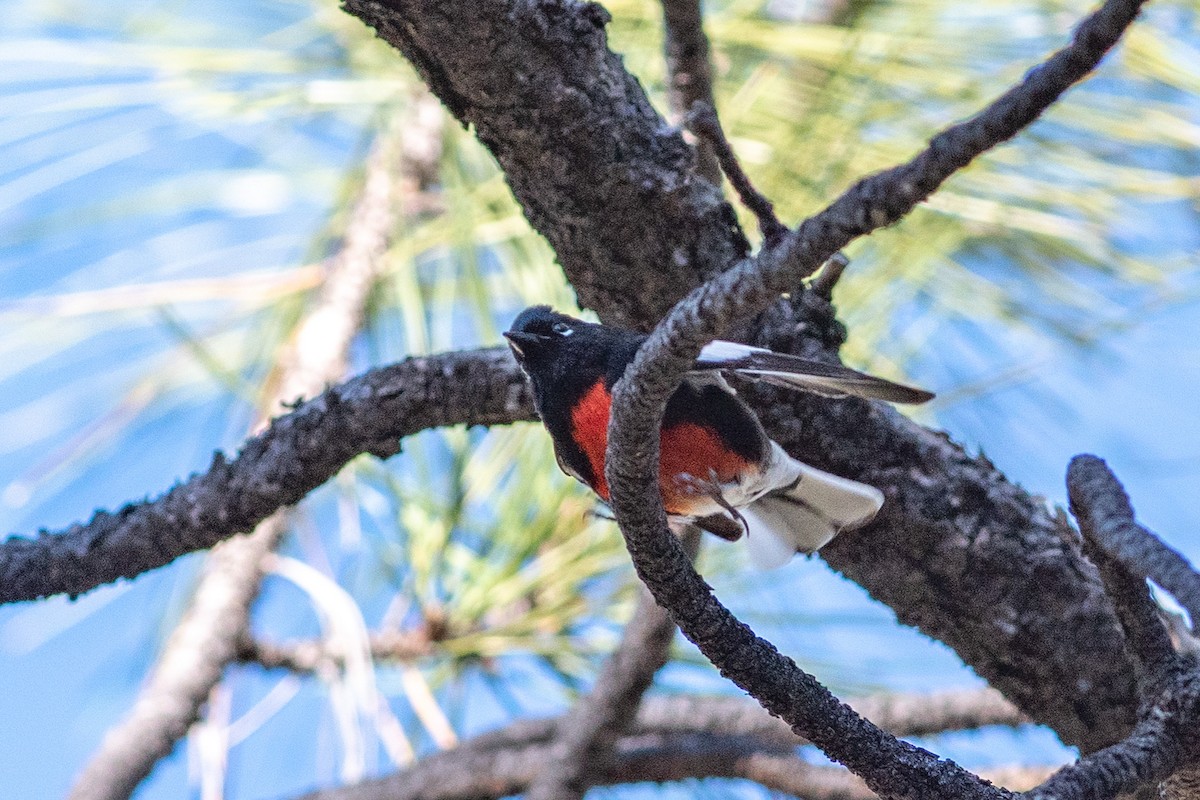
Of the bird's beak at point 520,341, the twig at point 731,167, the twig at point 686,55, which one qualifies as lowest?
the bird's beak at point 520,341

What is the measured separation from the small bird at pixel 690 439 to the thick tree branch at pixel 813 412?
0.03m

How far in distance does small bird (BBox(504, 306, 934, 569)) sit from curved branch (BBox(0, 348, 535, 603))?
107 mm

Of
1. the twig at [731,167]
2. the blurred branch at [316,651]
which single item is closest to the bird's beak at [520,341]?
the twig at [731,167]

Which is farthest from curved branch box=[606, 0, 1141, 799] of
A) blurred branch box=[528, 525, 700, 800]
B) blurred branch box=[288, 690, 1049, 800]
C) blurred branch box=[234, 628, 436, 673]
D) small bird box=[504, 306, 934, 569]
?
blurred branch box=[234, 628, 436, 673]

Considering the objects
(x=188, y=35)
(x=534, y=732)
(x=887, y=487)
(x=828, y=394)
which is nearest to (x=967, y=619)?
(x=887, y=487)

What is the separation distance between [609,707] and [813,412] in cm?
54

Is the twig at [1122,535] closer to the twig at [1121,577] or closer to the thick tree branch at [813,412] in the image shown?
the twig at [1121,577]

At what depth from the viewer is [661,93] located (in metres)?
1.86

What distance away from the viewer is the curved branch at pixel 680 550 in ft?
2.17

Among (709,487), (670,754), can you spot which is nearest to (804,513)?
(709,487)

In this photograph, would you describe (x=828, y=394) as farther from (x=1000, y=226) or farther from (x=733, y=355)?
(x=1000, y=226)

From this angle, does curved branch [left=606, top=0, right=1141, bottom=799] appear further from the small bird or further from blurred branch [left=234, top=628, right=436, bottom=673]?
blurred branch [left=234, top=628, right=436, bottom=673]

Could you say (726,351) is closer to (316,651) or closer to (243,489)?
(243,489)

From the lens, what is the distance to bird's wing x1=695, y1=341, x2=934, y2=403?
1007 millimetres
